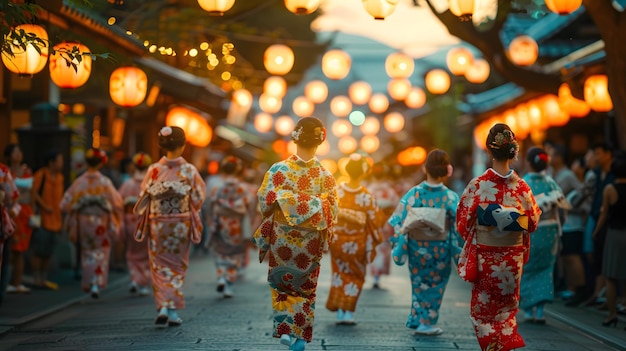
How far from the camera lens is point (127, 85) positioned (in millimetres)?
16594

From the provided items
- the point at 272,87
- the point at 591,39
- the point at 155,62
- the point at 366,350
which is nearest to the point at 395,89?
the point at 272,87

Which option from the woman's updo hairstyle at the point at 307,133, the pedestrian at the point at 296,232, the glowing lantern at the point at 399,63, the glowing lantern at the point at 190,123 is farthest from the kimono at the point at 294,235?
the glowing lantern at the point at 190,123

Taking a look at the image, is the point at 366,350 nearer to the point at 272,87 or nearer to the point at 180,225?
the point at 180,225

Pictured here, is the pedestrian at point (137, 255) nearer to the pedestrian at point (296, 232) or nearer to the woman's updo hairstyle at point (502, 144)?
the pedestrian at point (296, 232)

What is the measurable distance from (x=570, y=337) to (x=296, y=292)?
350 cm

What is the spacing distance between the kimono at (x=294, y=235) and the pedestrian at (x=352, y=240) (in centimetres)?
267

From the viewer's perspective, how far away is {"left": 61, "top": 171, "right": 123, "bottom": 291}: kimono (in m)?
13.9

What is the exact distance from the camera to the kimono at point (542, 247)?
11.4 m

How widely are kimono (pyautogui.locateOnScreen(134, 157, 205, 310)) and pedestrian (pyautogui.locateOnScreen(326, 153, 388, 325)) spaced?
1.77 metres

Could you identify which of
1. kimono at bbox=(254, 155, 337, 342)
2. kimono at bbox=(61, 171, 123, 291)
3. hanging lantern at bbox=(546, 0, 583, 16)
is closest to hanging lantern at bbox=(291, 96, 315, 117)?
kimono at bbox=(61, 171, 123, 291)

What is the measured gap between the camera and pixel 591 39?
2405 centimetres

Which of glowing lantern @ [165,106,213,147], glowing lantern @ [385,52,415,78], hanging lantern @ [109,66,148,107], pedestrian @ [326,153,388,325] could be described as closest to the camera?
pedestrian @ [326,153,388,325]

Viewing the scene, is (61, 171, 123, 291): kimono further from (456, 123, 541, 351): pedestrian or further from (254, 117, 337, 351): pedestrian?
(456, 123, 541, 351): pedestrian

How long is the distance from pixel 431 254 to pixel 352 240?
1545 mm
